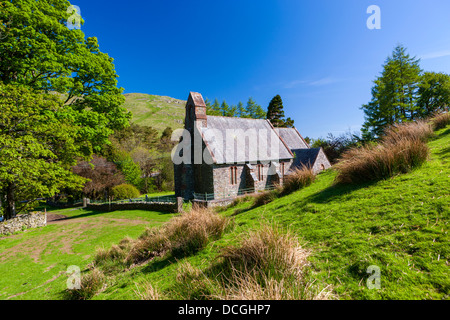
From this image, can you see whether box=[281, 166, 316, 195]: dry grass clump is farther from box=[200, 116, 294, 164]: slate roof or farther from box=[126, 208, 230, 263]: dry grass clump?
box=[200, 116, 294, 164]: slate roof

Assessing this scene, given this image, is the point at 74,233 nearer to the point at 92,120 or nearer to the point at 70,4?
the point at 92,120

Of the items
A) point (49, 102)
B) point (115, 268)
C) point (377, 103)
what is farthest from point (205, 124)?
point (377, 103)

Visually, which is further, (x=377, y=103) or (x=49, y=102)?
(x=377, y=103)

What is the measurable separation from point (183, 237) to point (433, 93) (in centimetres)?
4508

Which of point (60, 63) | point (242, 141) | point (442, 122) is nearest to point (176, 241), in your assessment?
point (442, 122)

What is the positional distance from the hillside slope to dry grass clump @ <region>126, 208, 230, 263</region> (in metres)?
0.30

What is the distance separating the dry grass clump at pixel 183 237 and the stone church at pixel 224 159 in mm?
12882

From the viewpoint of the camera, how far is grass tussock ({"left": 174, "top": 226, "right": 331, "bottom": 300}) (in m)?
2.45

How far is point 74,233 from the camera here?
1363 centimetres

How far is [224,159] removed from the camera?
2134cm

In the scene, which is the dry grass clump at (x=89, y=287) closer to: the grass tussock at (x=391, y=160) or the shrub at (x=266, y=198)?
the shrub at (x=266, y=198)

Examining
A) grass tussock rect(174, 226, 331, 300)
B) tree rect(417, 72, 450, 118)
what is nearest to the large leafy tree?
grass tussock rect(174, 226, 331, 300)

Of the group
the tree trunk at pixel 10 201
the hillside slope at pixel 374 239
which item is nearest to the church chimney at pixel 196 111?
the tree trunk at pixel 10 201

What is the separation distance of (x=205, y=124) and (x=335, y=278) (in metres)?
21.4
